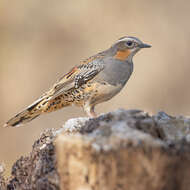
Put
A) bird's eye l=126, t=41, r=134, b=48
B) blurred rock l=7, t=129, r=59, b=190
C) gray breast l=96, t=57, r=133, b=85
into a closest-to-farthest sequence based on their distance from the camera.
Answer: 1. blurred rock l=7, t=129, r=59, b=190
2. gray breast l=96, t=57, r=133, b=85
3. bird's eye l=126, t=41, r=134, b=48

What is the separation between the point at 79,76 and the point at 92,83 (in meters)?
0.22

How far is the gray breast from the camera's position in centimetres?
655

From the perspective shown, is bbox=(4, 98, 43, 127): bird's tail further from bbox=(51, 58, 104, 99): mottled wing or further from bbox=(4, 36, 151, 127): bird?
bbox=(51, 58, 104, 99): mottled wing

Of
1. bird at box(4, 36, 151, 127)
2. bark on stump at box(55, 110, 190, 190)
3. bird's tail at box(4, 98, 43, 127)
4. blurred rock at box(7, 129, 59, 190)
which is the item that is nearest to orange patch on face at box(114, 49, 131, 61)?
bird at box(4, 36, 151, 127)

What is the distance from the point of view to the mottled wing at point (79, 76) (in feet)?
22.0

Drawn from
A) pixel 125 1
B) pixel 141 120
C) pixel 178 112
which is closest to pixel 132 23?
pixel 125 1

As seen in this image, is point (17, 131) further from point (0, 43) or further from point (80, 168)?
point (80, 168)

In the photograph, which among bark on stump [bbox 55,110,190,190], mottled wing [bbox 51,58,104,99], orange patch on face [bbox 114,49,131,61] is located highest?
orange patch on face [bbox 114,49,131,61]

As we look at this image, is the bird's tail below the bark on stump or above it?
above

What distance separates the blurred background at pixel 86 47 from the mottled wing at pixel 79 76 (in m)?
3.55

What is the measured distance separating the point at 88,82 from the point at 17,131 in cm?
409

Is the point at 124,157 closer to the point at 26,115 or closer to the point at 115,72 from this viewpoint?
the point at 115,72

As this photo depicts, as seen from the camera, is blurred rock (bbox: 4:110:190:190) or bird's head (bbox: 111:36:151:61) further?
bird's head (bbox: 111:36:151:61)

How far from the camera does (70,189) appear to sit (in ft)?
10.8
